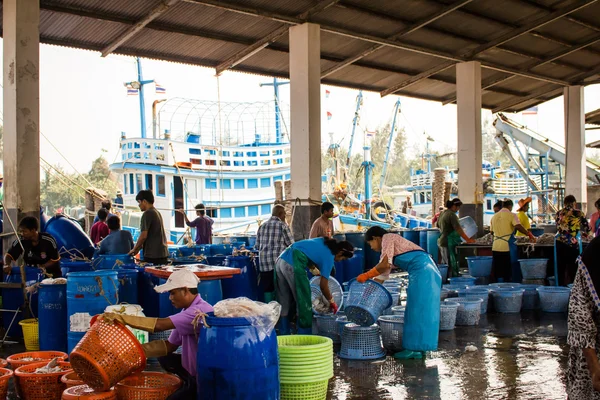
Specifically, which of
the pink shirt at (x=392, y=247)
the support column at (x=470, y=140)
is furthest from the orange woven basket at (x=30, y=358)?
the support column at (x=470, y=140)

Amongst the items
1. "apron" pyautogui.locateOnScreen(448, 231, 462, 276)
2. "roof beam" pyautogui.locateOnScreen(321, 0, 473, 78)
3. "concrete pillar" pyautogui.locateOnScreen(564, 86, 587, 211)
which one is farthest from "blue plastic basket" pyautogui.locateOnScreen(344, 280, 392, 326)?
"concrete pillar" pyautogui.locateOnScreen(564, 86, 587, 211)

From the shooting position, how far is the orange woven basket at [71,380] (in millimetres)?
4262

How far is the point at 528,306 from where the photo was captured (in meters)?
9.83

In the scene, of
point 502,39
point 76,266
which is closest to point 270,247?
point 76,266

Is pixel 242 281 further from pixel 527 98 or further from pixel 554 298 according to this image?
pixel 527 98

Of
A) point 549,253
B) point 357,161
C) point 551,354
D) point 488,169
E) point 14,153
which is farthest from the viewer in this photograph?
point 357,161

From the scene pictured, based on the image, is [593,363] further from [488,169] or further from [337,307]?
[488,169]

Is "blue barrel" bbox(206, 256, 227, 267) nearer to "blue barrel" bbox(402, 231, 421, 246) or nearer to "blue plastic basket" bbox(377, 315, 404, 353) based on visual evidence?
"blue plastic basket" bbox(377, 315, 404, 353)

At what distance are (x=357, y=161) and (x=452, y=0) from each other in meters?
65.9

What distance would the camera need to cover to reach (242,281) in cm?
817

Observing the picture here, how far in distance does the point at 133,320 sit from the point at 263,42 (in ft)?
33.5

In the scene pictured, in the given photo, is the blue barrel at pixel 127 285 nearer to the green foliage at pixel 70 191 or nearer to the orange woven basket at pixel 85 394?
the orange woven basket at pixel 85 394

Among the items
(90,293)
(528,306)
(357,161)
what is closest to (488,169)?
(528,306)

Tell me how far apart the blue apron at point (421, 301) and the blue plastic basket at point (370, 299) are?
25cm
